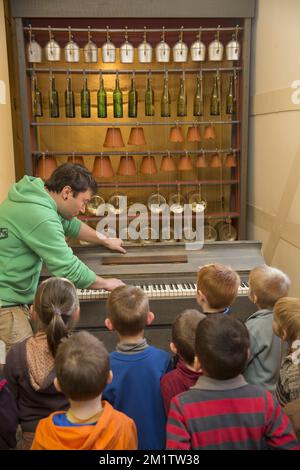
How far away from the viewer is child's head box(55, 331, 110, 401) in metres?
1.32

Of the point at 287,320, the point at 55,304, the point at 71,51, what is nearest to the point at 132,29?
the point at 71,51

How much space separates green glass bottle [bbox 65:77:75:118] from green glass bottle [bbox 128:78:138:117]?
1.50 feet

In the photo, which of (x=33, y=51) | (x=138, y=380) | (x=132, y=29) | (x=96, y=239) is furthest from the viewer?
(x=132, y=29)

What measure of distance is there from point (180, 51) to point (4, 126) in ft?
5.01

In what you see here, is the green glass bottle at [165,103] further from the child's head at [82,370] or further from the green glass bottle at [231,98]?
the child's head at [82,370]

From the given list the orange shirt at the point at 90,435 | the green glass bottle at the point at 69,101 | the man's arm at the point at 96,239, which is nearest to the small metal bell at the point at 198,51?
the green glass bottle at the point at 69,101

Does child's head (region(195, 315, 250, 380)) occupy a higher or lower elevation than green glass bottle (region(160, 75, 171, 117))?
lower

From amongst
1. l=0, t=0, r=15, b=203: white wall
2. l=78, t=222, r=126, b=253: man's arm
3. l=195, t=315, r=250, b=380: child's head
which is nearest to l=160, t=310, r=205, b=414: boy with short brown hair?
l=195, t=315, r=250, b=380: child's head

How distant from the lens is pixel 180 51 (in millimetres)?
3807

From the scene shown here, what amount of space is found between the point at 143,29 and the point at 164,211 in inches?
57.7

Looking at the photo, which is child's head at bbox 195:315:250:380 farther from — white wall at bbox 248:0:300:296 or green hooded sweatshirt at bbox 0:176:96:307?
white wall at bbox 248:0:300:296

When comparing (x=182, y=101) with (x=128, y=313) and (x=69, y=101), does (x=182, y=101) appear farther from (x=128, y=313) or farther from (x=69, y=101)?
(x=128, y=313)

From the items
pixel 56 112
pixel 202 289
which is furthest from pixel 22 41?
pixel 202 289

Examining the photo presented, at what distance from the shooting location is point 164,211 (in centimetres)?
409
